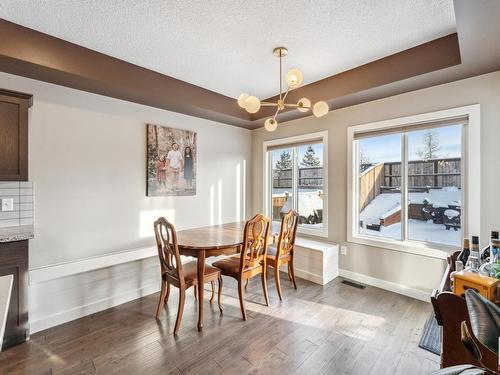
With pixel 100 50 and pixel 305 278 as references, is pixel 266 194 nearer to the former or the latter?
Answer: pixel 305 278

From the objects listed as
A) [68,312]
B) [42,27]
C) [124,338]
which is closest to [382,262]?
[124,338]

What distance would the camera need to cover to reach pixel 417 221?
304 cm

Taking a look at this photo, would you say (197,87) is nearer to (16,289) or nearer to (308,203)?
(308,203)

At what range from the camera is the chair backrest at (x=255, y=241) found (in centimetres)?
249

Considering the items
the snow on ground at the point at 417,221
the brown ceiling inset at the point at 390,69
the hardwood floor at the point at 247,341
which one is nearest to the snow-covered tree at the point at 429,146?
the snow on ground at the point at 417,221

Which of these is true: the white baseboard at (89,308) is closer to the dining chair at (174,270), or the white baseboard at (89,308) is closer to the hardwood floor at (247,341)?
the hardwood floor at (247,341)

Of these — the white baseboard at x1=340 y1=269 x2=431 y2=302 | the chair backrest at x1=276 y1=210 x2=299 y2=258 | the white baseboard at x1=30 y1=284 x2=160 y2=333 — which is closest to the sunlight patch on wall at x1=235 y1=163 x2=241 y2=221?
the chair backrest at x1=276 y1=210 x2=299 y2=258

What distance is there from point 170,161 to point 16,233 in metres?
1.73

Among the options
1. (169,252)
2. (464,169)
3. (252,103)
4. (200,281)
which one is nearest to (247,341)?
(200,281)

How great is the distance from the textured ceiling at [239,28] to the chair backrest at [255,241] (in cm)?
160

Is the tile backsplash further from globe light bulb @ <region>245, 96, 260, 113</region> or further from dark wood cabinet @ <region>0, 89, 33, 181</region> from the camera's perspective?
globe light bulb @ <region>245, 96, 260, 113</region>

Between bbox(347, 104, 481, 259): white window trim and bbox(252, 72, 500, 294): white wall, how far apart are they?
0.15 feet

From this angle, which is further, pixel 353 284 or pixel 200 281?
pixel 353 284

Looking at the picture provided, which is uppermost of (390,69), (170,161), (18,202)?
(390,69)
